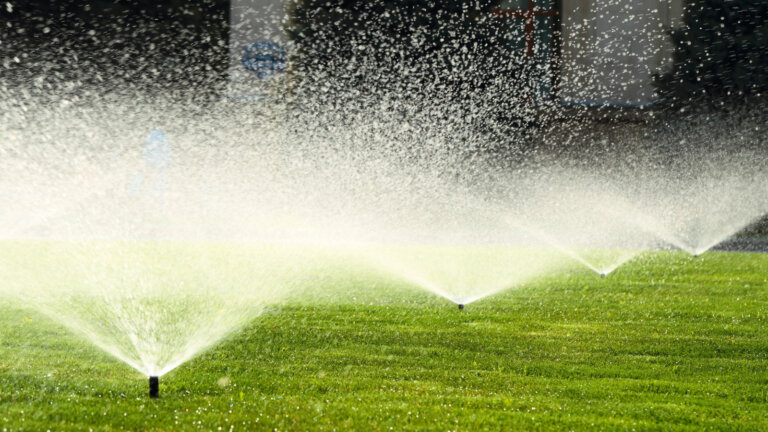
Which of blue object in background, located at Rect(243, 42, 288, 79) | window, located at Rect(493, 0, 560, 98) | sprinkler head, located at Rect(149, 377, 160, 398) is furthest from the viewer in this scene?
window, located at Rect(493, 0, 560, 98)

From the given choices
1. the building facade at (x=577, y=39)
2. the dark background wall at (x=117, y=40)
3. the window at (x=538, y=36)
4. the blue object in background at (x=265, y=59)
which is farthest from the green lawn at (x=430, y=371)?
the dark background wall at (x=117, y=40)

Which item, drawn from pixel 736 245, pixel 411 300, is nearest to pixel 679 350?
pixel 411 300

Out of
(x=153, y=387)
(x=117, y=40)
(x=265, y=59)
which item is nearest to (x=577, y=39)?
(x=265, y=59)

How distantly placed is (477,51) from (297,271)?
952 cm

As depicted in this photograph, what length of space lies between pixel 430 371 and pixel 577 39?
1643 cm

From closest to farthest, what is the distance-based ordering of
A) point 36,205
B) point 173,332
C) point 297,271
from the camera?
point 173,332, point 297,271, point 36,205

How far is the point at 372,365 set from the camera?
5.51 metres

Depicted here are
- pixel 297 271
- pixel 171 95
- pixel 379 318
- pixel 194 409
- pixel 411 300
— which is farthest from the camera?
pixel 171 95

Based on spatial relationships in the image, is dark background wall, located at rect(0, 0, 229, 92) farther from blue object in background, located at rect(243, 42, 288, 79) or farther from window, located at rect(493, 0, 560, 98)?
window, located at rect(493, 0, 560, 98)

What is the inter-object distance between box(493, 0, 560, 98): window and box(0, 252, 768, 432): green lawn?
39.5 ft

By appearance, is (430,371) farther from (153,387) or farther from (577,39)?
(577,39)

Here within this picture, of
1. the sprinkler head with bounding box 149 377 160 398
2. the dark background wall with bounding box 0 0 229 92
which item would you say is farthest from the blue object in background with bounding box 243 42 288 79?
the sprinkler head with bounding box 149 377 160 398

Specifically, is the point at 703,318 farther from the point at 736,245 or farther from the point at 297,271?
the point at 736,245

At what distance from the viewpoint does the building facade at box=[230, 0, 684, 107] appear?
19.2m
